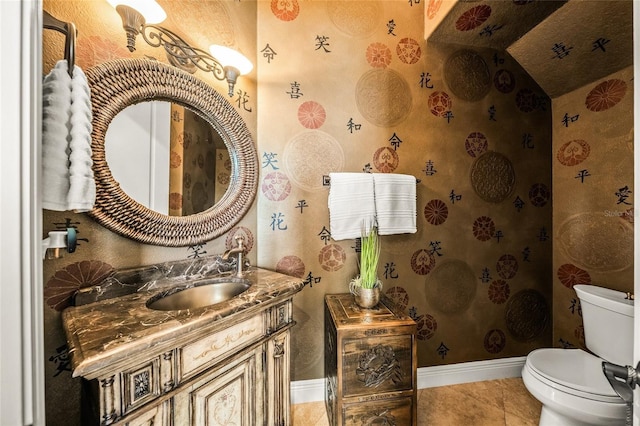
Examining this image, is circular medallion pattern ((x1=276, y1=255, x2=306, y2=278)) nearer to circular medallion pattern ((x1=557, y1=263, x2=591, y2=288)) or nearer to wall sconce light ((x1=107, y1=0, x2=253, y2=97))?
wall sconce light ((x1=107, y1=0, x2=253, y2=97))

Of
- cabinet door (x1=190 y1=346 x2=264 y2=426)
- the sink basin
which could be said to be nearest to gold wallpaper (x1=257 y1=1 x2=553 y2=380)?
the sink basin

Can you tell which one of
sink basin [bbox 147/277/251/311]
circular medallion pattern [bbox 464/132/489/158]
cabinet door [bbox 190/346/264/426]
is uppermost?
circular medallion pattern [bbox 464/132/489/158]

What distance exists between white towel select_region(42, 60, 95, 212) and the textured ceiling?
187 cm

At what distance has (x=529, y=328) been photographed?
6.09 feet

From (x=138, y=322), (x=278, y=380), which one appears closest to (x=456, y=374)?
(x=278, y=380)

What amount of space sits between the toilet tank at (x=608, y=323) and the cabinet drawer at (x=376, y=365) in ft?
3.58

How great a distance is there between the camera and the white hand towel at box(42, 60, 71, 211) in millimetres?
630

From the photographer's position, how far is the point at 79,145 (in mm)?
682

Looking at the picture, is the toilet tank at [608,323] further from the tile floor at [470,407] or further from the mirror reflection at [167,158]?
the mirror reflection at [167,158]

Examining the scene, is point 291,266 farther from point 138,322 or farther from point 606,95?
point 606,95

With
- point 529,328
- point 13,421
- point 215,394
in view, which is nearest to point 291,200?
point 215,394

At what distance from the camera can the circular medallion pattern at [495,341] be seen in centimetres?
180

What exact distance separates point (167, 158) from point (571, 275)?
2653 millimetres

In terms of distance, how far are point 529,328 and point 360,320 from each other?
1.56m
